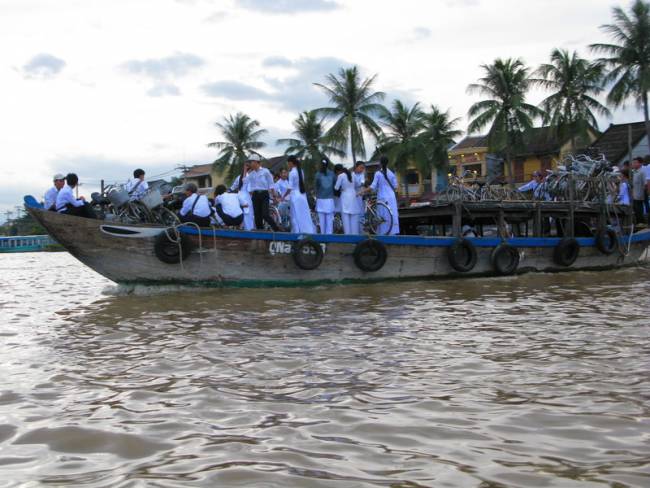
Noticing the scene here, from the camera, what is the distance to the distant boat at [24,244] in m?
47.8

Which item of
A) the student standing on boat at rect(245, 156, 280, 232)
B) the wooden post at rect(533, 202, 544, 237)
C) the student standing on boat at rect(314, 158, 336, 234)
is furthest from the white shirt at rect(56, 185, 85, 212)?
the wooden post at rect(533, 202, 544, 237)

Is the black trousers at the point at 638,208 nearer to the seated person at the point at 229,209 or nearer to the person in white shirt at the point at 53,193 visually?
the seated person at the point at 229,209

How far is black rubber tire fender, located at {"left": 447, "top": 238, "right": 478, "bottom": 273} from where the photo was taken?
11102 mm

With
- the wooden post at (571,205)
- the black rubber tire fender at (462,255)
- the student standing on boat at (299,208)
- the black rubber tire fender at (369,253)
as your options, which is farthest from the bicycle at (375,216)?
the wooden post at (571,205)

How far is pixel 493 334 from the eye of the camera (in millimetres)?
5758

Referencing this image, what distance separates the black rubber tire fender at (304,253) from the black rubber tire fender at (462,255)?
2.31 m

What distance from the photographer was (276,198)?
37.4 feet

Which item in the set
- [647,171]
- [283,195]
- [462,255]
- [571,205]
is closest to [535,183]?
[571,205]

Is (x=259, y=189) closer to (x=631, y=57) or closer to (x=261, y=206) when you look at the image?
(x=261, y=206)

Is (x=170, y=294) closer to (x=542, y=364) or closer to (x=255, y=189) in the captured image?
(x=255, y=189)

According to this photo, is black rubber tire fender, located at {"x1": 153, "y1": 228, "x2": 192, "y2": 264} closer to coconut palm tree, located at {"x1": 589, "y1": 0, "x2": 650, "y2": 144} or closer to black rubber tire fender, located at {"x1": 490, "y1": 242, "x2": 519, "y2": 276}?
black rubber tire fender, located at {"x1": 490, "y1": 242, "x2": 519, "y2": 276}

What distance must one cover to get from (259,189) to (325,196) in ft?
3.86

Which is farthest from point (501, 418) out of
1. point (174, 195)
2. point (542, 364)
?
point (174, 195)

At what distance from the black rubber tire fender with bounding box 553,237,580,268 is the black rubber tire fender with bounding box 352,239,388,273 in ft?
12.2
